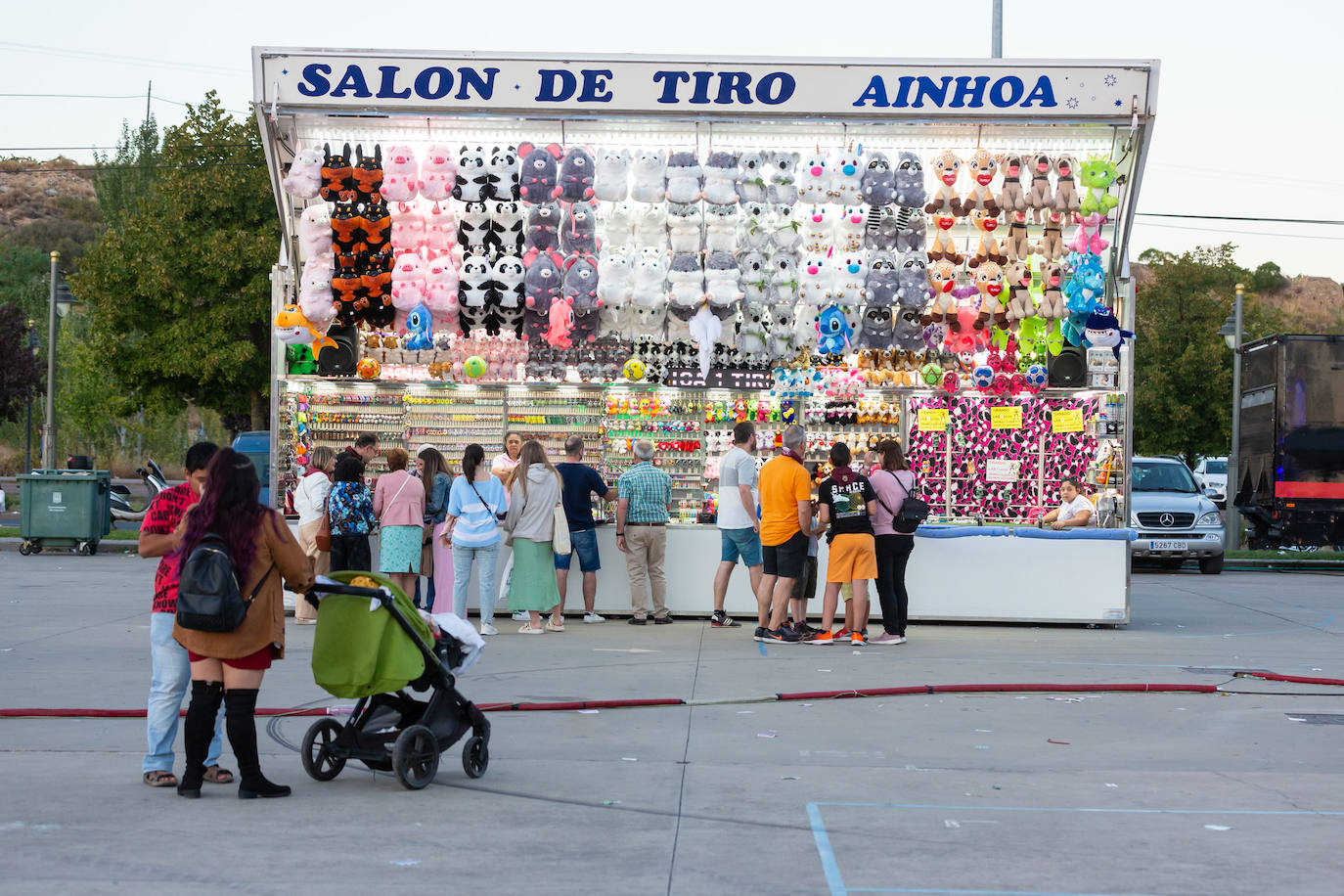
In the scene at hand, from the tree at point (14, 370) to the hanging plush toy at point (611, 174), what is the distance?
36.0 m

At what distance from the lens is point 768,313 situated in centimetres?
1535

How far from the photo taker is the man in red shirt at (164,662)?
679cm

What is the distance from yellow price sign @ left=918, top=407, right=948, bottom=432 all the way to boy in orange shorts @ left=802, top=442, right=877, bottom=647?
2.89 metres

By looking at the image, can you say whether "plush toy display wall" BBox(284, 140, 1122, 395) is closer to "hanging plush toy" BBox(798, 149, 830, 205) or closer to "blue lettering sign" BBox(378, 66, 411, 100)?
"hanging plush toy" BBox(798, 149, 830, 205)

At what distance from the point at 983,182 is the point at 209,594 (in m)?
10.7

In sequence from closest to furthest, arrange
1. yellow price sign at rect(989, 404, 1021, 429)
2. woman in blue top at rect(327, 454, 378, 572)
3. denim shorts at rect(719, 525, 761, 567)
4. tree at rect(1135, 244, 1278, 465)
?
1. woman in blue top at rect(327, 454, 378, 572)
2. denim shorts at rect(719, 525, 761, 567)
3. yellow price sign at rect(989, 404, 1021, 429)
4. tree at rect(1135, 244, 1278, 465)

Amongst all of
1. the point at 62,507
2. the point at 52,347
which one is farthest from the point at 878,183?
the point at 52,347

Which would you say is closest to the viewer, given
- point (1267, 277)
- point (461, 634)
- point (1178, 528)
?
point (461, 634)

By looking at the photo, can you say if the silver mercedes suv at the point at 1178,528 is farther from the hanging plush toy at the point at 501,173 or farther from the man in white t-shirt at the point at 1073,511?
the hanging plush toy at the point at 501,173

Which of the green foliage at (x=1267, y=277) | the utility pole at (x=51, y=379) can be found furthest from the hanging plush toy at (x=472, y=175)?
the green foliage at (x=1267, y=277)

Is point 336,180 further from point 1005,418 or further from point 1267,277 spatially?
point 1267,277

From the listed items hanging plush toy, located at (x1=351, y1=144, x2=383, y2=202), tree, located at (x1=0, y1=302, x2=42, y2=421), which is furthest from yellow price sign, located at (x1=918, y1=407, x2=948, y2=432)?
tree, located at (x1=0, y1=302, x2=42, y2=421)

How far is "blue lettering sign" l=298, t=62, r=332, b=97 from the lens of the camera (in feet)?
47.3

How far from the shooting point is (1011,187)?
15000mm
